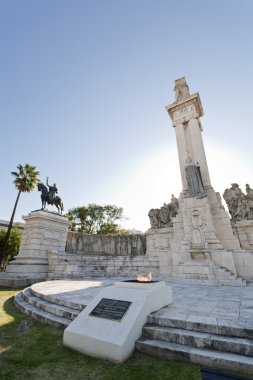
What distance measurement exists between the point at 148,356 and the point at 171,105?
19.8 metres

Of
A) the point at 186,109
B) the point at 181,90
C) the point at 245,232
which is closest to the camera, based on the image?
the point at 245,232

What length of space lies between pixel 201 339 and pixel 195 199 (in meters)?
12.0

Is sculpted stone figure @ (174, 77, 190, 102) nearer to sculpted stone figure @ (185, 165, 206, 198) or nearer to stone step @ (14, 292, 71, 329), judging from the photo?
sculpted stone figure @ (185, 165, 206, 198)

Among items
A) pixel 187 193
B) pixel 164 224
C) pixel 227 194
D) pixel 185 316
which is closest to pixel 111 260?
pixel 164 224

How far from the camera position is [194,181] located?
15156 millimetres

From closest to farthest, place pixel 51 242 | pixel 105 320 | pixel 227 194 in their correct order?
1. pixel 105 320
2. pixel 51 242
3. pixel 227 194

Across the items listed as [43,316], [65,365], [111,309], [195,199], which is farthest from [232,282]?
[65,365]

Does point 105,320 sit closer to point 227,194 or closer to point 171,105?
point 227,194

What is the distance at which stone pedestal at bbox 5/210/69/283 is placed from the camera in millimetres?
12367

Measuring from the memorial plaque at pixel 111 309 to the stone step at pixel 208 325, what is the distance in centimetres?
65

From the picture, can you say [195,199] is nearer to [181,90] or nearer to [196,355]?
[196,355]

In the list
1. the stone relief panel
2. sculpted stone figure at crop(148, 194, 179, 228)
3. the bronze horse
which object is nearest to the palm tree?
the bronze horse

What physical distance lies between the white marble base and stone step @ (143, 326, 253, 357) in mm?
303

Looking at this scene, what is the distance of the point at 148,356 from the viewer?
327 cm
